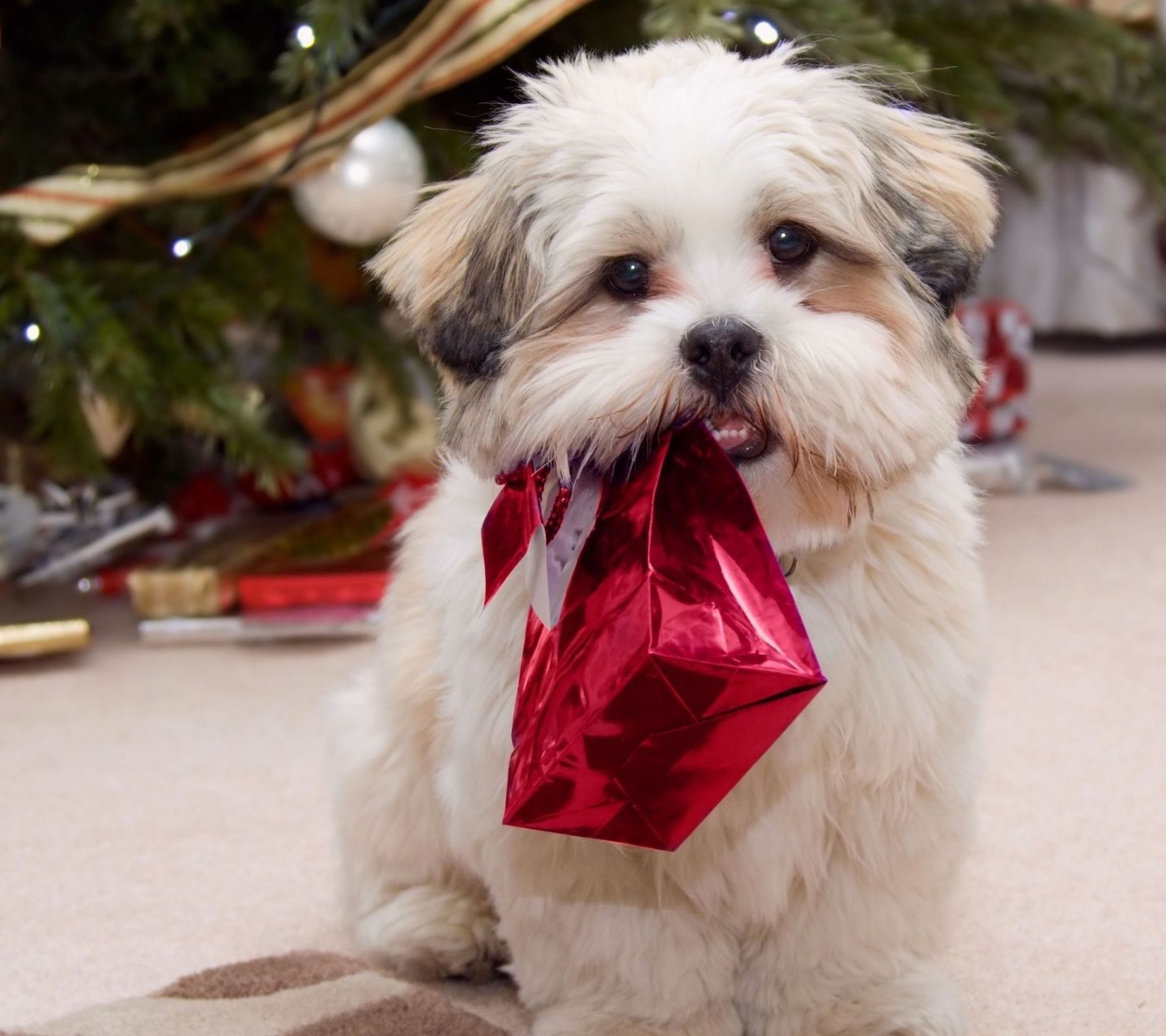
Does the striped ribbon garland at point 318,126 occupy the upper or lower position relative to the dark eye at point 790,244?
upper

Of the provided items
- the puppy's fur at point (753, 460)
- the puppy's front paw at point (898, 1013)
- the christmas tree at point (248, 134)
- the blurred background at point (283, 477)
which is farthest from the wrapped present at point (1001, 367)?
the puppy's front paw at point (898, 1013)

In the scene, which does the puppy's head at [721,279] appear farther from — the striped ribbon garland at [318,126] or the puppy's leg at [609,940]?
the striped ribbon garland at [318,126]

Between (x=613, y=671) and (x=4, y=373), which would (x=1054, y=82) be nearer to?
(x=4, y=373)

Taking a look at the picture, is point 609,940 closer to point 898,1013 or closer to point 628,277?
point 898,1013

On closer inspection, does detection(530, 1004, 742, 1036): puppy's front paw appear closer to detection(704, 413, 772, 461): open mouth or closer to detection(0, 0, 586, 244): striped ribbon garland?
detection(704, 413, 772, 461): open mouth

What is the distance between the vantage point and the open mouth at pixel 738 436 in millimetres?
1045

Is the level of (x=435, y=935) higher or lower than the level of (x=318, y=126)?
lower

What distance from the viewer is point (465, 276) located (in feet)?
3.79

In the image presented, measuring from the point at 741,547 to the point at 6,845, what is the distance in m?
1.07

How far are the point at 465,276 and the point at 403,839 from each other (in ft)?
1.71

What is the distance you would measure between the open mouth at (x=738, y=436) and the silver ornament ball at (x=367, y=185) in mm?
1257

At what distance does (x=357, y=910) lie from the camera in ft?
4.63

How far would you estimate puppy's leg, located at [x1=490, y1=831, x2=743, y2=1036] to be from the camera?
117 centimetres

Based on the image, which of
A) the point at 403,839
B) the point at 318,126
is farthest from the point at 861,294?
the point at 318,126
